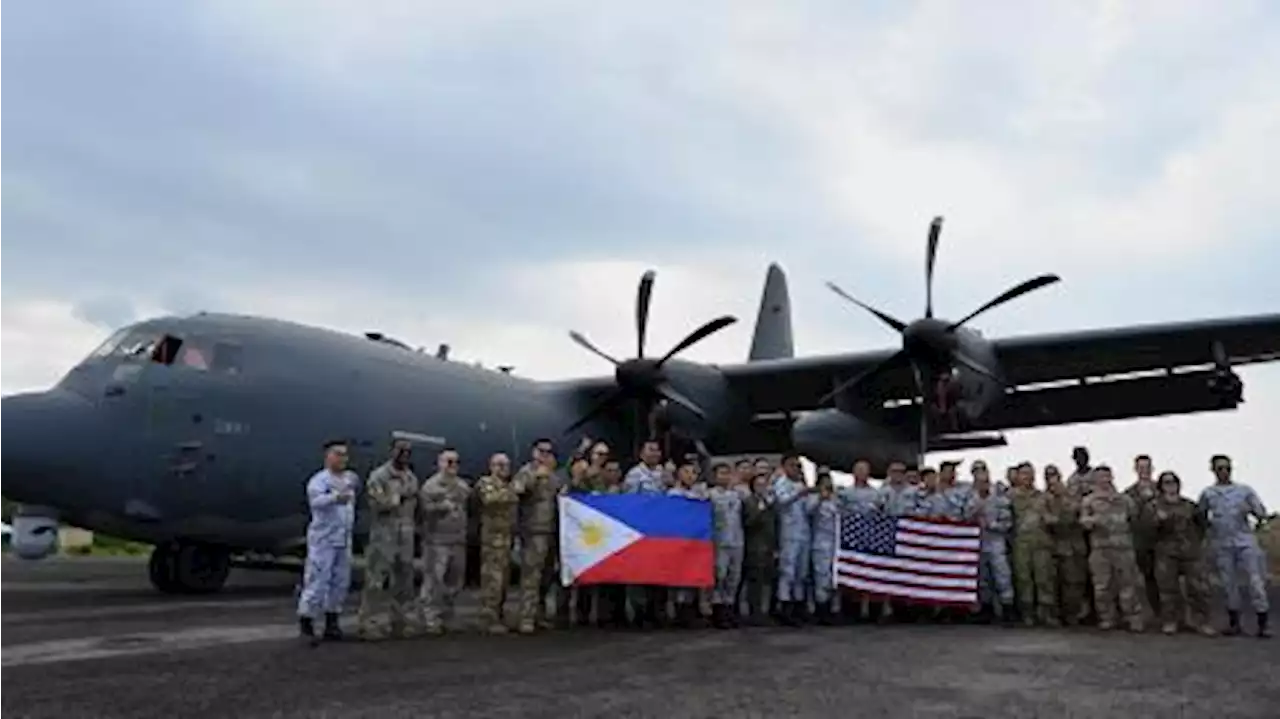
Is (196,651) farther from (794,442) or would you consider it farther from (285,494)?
(794,442)

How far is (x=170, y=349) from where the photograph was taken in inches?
621

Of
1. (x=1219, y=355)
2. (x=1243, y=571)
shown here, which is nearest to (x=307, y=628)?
(x=1243, y=571)

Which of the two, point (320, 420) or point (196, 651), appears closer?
point (196, 651)

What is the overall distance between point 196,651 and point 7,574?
637 inches

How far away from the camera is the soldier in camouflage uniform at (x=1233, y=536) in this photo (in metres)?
12.4

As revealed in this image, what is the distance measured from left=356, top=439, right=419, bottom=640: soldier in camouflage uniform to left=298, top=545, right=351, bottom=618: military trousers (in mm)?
421

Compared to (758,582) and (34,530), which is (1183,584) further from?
(34,530)

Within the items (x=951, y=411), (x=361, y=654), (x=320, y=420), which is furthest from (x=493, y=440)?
(x=361, y=654)

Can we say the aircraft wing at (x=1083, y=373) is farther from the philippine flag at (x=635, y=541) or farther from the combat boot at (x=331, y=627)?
the combat boot at (x=331, y=627)

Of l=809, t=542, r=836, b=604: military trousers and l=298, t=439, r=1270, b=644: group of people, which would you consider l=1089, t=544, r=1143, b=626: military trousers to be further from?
l=809, t=542, r=836, b=604: military trousers

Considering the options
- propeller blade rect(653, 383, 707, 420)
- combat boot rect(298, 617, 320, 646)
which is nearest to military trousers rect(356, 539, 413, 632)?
combat boot rect(298, 617, 320, 646)

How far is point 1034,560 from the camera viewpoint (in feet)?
43.8

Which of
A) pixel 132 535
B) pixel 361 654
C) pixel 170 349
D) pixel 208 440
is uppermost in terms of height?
pixel 170 349

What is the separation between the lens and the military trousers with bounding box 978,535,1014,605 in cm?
1350
